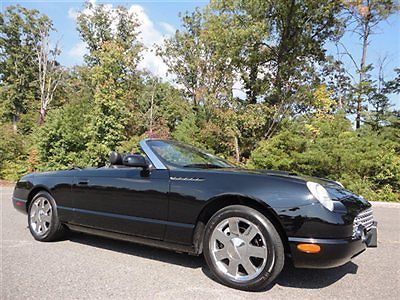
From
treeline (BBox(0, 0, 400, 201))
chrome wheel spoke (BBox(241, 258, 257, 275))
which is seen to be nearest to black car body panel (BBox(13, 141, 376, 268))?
chrome wheel spoke (BBox(241, 258, 257, 275))

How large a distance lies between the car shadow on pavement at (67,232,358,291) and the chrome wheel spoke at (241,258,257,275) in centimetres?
19

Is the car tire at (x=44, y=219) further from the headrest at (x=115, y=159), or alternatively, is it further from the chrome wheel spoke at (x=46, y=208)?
the headrest at (x=115, y=159)

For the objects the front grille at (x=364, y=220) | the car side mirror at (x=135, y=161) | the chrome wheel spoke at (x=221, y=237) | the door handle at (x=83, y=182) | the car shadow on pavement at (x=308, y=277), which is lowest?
the car shadow on pavement at (x=308, y=277)

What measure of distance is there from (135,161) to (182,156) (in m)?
0.60

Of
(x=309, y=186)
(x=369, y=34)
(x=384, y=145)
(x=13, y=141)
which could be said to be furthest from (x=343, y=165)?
(x=13, y=141)

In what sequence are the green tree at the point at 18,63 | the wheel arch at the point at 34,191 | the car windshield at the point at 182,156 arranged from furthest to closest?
1. the green tree at the point at 18,63
2. the wheel arch at the point at 34,191
3. the car windshield at the point at 182,156

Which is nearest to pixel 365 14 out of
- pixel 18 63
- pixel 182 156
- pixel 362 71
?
pixel 362 71

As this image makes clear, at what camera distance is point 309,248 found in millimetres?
2500

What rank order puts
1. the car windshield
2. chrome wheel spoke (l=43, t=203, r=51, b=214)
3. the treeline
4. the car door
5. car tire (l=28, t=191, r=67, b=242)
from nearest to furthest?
the car door
the car windshield
car tire (l=28, t=191, r=67, b=242)
chrome wheel spoke (l=43, t=203, r=51, b=214)
the treeline

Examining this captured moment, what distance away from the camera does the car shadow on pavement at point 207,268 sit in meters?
2.84

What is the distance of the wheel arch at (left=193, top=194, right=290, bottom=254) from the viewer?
266 centimetres

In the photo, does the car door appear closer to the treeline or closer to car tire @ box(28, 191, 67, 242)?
car tire @ box(28, 191, 67, 242)

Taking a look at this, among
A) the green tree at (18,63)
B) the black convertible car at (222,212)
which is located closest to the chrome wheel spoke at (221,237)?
the black convertible car at (222,212)

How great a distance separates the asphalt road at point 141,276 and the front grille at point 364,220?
52 cm
